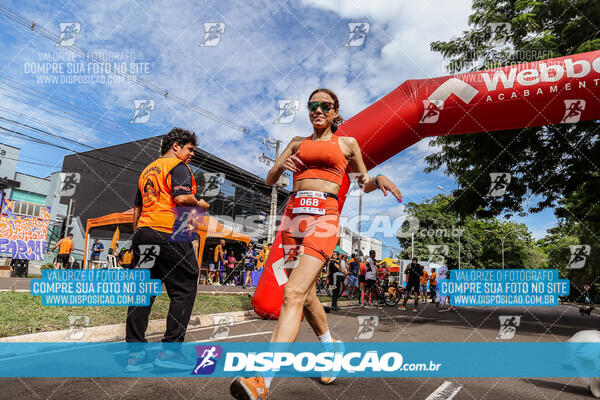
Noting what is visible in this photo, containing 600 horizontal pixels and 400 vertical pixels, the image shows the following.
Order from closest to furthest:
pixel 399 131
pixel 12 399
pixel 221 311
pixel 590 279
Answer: pixel 12 399 < pixel 399 131 < pixel 221 311 < pixel 590 279

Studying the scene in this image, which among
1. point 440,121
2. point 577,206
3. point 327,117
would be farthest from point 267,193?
point 327,117

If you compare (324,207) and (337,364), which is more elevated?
(324,207)

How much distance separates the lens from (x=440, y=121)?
609 centimetres

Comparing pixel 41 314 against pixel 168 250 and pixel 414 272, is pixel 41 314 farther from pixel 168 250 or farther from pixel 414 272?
pixel 414 272

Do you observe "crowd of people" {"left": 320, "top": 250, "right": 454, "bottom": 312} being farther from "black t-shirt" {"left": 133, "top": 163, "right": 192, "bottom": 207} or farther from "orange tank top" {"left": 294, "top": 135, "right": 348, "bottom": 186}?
"orange tank top" {"left": 294, "top": 135, "right": 348, "bottom": 186}

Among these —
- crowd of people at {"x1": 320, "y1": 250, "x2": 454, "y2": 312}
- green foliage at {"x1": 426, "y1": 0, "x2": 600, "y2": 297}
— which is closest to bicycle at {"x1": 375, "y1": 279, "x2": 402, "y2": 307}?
crowd of people at {"x1": 320, "y1": 250, "x2": 454, "y2": 312}

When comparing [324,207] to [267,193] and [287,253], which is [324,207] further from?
[267,193]

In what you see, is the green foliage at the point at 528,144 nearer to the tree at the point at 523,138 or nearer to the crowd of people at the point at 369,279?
the tree at the point at 523,138

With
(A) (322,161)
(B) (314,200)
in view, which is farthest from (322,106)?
(B) (314,200)

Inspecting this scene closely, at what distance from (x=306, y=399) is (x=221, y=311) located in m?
5.81

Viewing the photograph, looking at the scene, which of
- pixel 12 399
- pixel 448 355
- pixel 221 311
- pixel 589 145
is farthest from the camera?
pixel 589 145

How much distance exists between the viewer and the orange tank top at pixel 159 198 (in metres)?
3.24

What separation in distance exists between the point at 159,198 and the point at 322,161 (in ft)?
4.66

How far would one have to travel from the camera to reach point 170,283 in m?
3.20
